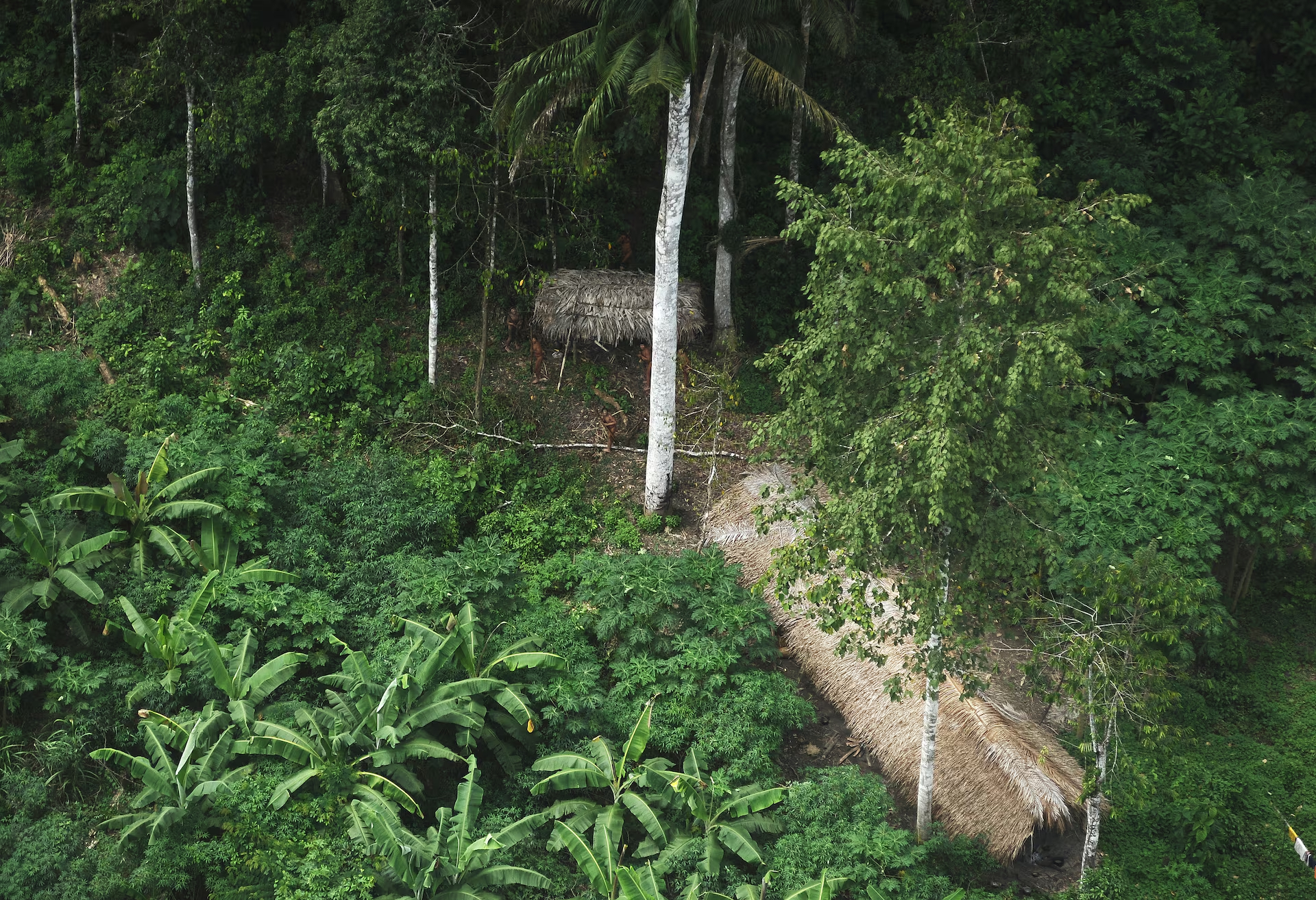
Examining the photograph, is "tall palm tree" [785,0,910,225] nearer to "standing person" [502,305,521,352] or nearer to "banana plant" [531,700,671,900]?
"standing person" [502,305,521,352]

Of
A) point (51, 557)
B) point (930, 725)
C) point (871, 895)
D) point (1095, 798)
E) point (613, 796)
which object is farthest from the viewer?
point (51, 557)

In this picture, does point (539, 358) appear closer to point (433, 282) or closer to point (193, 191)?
point (433, 282)

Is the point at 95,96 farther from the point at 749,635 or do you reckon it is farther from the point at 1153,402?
the point at 1153,402

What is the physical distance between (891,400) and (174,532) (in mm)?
8877

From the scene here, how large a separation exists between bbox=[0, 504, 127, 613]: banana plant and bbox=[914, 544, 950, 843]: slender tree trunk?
30.2 feet

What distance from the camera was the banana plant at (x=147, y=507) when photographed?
1255cm

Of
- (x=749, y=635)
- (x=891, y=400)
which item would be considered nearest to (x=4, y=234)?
(x=749, y=635)

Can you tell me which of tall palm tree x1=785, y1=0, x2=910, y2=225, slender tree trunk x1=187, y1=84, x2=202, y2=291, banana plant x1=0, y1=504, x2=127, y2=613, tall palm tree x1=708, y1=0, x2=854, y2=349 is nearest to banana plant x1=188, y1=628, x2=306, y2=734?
banana plant x1=0, y1=504, x2=127, y2=613

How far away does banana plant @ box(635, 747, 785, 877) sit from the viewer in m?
9.91

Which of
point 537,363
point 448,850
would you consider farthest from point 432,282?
point 448,850

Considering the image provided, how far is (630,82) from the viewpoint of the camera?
12.2 metres

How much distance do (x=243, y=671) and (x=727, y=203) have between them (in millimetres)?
10069

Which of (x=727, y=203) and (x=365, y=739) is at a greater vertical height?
(x=727, y=203)

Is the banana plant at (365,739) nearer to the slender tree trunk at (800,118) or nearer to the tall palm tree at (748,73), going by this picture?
the tall palm tree at (748,73)
